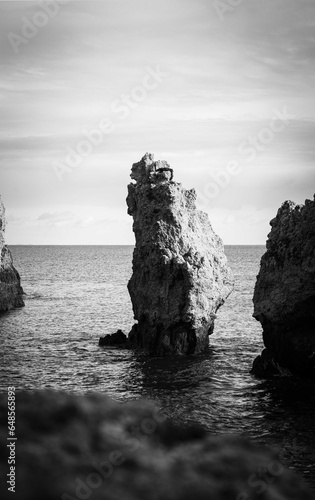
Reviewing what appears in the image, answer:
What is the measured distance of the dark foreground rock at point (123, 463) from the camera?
12938 millimetres

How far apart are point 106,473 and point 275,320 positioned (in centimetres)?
2148

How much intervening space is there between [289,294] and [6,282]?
52587 mm

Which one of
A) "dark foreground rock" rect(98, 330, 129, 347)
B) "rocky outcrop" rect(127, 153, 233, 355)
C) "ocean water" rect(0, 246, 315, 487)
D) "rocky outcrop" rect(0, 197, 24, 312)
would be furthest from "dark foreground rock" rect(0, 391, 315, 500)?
"rocky outcrop" rect(0, 197, 24, 312)

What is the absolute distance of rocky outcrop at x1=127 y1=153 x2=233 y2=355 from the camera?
143 ft

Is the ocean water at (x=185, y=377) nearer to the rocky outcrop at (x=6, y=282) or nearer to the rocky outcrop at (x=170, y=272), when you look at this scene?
the rocky outcrop at (x=170, y=272)

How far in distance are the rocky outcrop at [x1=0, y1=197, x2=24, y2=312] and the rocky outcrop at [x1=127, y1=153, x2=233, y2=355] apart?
1259 inches

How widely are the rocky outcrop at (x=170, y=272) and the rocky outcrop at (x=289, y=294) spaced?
908 centimetres

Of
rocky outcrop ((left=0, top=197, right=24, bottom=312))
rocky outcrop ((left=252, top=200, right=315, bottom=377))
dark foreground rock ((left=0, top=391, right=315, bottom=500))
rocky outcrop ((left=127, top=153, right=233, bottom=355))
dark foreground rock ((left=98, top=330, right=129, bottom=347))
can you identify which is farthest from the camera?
rocky outcrop ((left=0, top=197, right=24, bottom=312))

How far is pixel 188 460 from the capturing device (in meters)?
17.4

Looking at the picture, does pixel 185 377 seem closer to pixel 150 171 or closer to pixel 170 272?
pixel 170 272

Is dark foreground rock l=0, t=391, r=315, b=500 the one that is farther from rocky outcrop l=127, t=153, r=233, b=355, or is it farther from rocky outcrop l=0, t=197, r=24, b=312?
rocky outcrop l=0, t=197, r=24, b=312

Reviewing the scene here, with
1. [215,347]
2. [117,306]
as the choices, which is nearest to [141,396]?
[215,347]

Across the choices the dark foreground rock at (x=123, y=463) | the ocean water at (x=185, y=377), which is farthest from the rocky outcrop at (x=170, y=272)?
the dark foreground rock at (x=123, y=463)

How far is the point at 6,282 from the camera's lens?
75438mm
